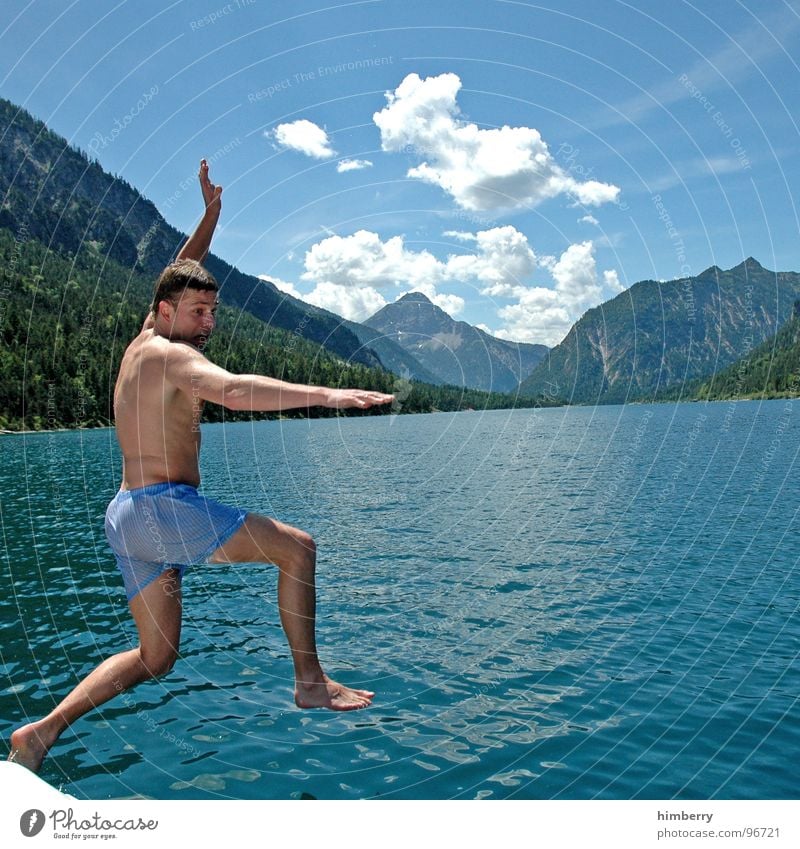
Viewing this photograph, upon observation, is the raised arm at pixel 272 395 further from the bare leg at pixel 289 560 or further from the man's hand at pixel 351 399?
the bare leg at pixel 289 560

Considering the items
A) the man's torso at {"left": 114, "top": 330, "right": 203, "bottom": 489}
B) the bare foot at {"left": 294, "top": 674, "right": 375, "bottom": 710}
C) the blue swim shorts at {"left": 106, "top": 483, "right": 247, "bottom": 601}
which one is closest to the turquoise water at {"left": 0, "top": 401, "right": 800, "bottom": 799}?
the bare foot at {"left": 294, "top": 674, "right": 375, "bottom": 710}

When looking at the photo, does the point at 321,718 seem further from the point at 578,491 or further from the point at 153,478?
the point at 578,491

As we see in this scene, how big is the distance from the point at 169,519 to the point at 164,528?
0.08 metres

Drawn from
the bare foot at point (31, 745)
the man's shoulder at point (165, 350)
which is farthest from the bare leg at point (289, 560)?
the bare foot at point (31, 745)

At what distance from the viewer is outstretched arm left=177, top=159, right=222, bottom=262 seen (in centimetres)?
650

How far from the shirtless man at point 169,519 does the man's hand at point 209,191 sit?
6.25 feet

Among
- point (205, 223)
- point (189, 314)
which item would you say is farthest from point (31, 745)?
point (205, 223)

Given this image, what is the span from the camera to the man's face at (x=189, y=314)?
17.0ft

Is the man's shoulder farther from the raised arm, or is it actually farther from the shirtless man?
the raised arm

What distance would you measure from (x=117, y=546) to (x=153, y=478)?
27.1 inches

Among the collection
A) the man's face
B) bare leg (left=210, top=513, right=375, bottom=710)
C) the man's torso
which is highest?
the man's face

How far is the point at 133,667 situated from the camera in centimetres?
544

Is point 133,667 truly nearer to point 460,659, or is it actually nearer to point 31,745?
point 31,745
